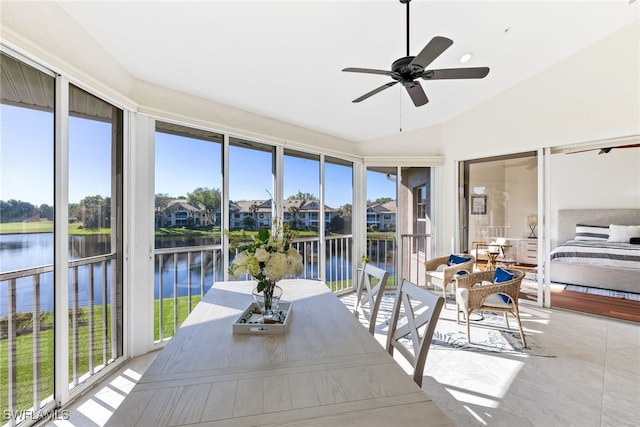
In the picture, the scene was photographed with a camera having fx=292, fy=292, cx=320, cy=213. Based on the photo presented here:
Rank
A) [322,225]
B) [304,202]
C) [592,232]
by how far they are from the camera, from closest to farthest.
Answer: [304,202]
[322,225]
[592,232]

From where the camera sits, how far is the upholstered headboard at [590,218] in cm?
465

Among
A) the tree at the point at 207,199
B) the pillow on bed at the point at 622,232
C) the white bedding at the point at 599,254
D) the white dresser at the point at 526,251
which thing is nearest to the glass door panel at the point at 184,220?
the tree at the point at 207,199

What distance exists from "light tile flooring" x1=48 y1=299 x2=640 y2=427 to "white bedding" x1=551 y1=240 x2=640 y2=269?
1511 millimetres

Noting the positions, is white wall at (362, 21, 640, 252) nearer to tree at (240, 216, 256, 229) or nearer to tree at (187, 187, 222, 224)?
tree at (240, 216, 256, 229)

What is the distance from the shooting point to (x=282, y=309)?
5.46 feet

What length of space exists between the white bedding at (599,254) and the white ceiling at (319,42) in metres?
2.83

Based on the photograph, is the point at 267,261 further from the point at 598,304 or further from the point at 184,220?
the point at 598,304

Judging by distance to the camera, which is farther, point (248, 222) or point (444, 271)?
point (444, 271)

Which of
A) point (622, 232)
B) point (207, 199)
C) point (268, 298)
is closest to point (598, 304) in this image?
point (622, 232)

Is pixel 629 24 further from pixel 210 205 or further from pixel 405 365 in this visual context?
pixel 210 205

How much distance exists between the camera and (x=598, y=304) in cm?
390

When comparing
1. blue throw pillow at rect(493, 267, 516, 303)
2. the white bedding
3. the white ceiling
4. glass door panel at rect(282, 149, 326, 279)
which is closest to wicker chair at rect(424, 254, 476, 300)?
blue throw pillow at rect(493, 267, 516, 303)

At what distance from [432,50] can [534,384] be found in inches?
100

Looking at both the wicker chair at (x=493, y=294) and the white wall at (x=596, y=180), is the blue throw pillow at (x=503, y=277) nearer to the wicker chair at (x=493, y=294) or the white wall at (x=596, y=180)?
the wicker chair at (x=493, y=294)
